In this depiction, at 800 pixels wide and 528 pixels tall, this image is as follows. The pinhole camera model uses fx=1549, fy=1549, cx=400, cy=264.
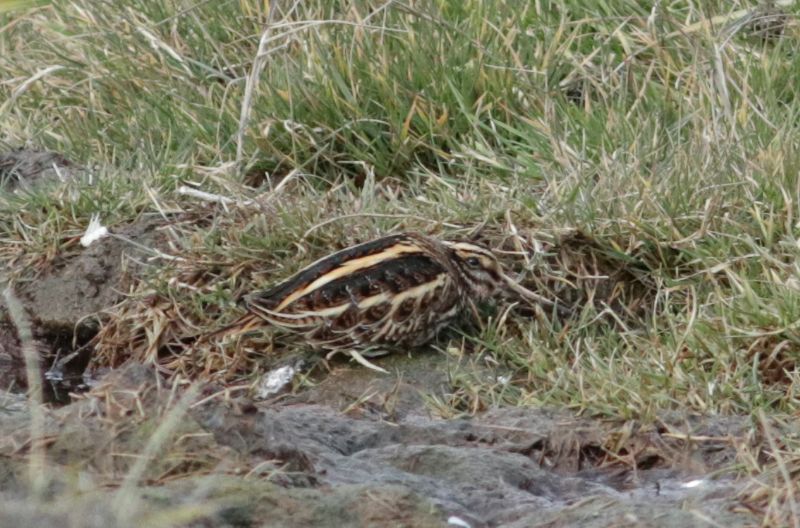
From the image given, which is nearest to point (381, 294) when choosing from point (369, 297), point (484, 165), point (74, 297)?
point (369, 297)

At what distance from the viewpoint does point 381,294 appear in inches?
223

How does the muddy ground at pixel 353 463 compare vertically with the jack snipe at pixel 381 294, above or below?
above

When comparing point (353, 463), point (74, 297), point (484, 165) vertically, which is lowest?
point (74, 297)

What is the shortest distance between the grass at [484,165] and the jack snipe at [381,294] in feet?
0.56

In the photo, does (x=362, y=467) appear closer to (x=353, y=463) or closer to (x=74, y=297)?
(x=353, y=463)

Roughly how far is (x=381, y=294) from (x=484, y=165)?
1199 millimetres

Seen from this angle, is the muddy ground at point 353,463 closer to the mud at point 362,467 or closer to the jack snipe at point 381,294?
the mud at point 362,467

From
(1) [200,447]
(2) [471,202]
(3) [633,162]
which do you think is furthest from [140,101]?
(1) [200,447]

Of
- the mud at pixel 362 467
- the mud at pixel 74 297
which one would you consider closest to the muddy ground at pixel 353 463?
the mud at pixel 362 467

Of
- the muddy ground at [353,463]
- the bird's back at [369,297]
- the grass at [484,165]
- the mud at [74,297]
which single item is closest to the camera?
the muddy ground at [353,463]

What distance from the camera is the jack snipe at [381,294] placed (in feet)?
18.6

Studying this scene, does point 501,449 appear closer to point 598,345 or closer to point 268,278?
point 598,345

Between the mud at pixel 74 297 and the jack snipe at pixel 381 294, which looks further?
the mud at pixel 74 297

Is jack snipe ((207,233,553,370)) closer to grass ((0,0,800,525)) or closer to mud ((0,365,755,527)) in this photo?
grass ((0,0,800,525))
